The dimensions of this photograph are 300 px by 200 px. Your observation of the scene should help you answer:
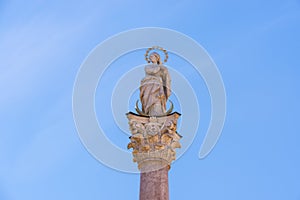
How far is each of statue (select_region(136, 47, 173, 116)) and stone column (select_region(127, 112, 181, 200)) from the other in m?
0.59

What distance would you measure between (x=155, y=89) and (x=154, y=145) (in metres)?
2.69

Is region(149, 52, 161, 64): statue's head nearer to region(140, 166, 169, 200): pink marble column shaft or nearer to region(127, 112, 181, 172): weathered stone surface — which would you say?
region(127, 112, 181, 172): weathered stone surface

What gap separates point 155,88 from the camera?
69.6ft

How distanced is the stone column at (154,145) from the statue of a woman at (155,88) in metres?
0.65

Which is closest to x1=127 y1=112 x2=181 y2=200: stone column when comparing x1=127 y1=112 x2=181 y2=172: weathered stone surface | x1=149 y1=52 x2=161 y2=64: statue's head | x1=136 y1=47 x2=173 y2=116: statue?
x1=127 y1=112 x2=181 y2=172: weathered stone surface

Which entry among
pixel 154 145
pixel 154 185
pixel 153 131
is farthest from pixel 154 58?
pixel 154 185

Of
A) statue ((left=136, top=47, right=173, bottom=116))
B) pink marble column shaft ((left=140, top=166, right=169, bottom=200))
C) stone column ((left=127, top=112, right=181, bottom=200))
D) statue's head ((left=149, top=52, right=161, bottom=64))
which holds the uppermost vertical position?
statue's head ((left=149, top=52, right=161, bottom=64))

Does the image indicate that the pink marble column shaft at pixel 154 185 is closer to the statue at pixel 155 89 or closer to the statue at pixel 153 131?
the statue at pixel 153 131

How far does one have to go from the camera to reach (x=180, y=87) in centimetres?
2261

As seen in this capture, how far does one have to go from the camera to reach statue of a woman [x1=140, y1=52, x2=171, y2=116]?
20.6 meters

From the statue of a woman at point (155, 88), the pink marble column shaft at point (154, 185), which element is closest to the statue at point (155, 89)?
the statue of a woman at point (155, 88)

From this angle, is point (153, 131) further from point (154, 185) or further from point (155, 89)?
point (155, 89)

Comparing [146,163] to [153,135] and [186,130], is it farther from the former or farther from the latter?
[186,130]

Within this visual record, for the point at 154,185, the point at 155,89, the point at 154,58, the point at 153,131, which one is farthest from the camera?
the point at 154,58
